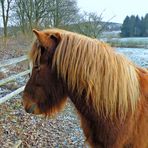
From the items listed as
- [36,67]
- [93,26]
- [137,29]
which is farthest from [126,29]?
[36,67]

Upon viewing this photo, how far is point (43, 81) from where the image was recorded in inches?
83.6

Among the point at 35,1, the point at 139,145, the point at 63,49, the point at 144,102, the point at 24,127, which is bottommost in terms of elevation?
the point at 24,127

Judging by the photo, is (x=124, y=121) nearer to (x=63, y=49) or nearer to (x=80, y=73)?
(x=80, y=73)

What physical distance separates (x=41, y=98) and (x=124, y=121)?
2.00ft

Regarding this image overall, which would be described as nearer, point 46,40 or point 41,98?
point 46,40

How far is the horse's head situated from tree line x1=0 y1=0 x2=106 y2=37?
15691 millimetres

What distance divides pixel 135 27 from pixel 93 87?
157 feet

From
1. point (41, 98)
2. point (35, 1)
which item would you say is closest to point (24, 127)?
point (41, 98)

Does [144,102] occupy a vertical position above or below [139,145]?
above

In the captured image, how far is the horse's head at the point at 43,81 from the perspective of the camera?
2062 mm

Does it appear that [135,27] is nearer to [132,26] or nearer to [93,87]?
[132,26]

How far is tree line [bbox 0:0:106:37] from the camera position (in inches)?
720

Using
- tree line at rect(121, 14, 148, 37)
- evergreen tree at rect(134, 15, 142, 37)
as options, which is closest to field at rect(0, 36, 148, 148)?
tree line at rect(121, 14, 148, 37)

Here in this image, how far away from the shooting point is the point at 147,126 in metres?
2.18
